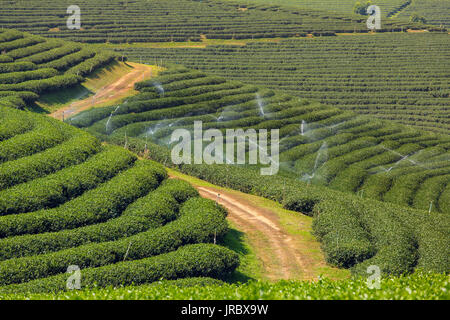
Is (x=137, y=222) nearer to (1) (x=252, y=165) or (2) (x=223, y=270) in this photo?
(2) (x=223, y=270)

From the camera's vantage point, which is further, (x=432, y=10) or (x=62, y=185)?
(x=432, y=10)

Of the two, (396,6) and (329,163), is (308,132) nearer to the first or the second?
(329,163)

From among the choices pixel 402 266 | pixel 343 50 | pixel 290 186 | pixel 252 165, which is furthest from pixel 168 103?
pixel 343 50

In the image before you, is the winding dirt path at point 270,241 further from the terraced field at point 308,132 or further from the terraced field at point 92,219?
the terraced field at point 308,132

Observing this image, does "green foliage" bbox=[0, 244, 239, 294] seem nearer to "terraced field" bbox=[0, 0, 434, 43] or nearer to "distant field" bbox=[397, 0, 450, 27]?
"terraced field" bbox=[0, 0, 434, 43]

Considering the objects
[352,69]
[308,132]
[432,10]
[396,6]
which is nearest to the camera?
[308,132]

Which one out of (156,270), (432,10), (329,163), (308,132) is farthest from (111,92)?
(432,10)
